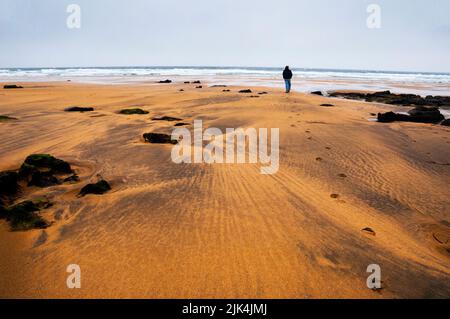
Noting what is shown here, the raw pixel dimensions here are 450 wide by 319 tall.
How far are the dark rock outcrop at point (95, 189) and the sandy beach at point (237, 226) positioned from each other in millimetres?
115

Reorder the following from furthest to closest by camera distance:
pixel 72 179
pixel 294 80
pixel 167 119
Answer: pixel 294 80, pixel 167 119, pixel 72 179

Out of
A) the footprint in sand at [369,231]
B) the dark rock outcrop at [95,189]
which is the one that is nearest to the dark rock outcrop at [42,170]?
the dark rock outcrop at [95,189]

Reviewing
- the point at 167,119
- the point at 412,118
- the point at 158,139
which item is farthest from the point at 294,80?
the point at 158,139

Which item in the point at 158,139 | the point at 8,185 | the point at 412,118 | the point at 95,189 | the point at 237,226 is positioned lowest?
the point at 237,226

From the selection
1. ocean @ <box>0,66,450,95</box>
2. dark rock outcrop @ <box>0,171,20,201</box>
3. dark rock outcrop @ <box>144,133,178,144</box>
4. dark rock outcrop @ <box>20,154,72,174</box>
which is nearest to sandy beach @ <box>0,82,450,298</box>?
dark rock outcrop @ <box>0,171,20,201</box>

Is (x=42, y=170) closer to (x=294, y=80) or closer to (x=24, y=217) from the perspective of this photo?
(x=24, y=217)

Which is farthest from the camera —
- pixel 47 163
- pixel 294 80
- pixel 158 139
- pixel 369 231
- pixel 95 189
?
pixel 294 80

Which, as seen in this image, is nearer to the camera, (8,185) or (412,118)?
(8,185)

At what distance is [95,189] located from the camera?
4.59 m

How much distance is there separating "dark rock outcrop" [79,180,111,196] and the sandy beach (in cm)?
12

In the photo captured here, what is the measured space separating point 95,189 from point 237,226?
2.30m

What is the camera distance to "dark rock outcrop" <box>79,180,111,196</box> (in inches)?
179

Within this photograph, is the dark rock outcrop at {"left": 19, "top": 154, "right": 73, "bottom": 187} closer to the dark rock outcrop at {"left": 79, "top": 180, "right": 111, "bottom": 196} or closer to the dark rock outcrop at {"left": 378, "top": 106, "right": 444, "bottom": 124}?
the dark rock outcrop at {"left": 79, "top": 180, "right": 111, "bottom": 196}

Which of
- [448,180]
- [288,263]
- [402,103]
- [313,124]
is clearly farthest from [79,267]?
[402,103]
